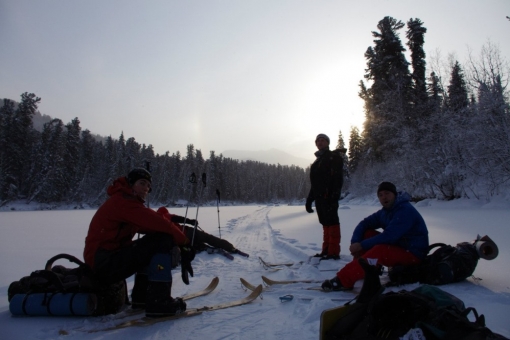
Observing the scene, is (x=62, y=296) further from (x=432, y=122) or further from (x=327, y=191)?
(x=432, y=122)

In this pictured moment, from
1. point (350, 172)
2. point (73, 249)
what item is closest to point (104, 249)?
point (73, 249)

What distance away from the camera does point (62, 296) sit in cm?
284

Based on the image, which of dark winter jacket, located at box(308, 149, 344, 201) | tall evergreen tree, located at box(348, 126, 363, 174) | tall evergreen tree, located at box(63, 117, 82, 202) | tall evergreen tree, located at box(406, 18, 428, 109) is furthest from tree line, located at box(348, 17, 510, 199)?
tall evergreen tree, located at box(63, 117, 82, 202)

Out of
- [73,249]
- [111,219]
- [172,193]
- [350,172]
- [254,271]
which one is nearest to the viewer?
[111,219]

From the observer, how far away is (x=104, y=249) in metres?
2.94

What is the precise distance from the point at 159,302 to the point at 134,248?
0.59 m

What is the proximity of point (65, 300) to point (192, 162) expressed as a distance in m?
75.0

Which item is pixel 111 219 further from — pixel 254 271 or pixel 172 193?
pixel 172 193

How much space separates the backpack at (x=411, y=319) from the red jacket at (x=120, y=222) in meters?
1.79

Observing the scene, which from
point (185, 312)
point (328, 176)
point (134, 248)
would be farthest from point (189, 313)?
point (328, 176)

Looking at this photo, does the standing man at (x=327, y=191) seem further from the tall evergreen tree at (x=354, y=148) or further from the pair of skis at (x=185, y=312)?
the tall evergreen tree at (x=354, y=148)

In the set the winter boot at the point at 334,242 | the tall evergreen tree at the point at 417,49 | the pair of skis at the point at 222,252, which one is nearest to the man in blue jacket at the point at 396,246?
the winter boot at the point at 334,242

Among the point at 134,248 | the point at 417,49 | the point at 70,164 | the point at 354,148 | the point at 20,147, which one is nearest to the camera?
the point at 134,248

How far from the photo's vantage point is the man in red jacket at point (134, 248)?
9.37 feet
